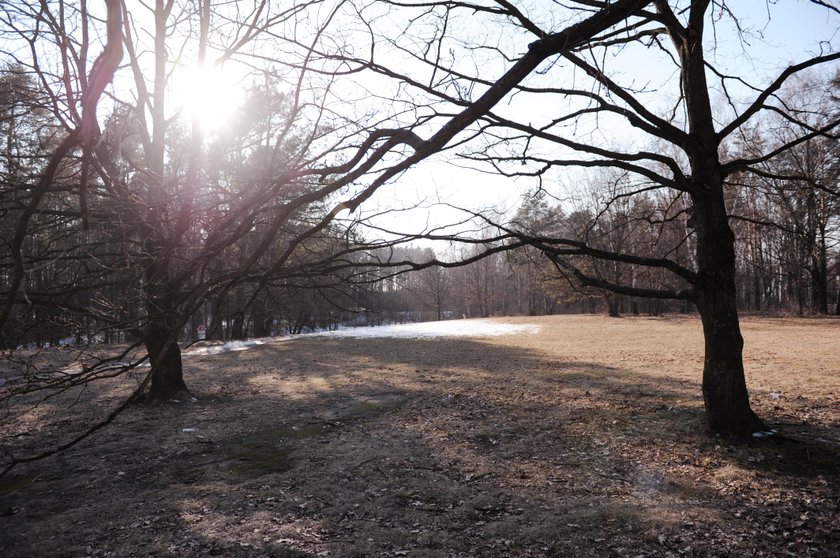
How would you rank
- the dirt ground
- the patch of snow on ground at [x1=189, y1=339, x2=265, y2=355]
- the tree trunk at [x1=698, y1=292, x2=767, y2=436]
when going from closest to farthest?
the dirt ground
the tree trunk at [x1=698, y1=292, x2=767, y2=436]
the patch of snow on ground at [x1=189, y1=339, x2=265, y2=355]

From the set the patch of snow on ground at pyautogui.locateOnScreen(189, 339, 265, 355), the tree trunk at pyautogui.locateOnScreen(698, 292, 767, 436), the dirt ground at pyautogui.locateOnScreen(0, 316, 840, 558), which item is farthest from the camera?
the patch of snow on ground at pyautogui.locateOnScreen(189, 339, 265, 355)

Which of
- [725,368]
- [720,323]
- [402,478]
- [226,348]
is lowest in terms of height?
[402,478]

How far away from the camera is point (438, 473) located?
220 inches

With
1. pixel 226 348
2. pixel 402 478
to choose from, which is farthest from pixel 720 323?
pixel 226 348

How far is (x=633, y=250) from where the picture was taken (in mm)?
34719

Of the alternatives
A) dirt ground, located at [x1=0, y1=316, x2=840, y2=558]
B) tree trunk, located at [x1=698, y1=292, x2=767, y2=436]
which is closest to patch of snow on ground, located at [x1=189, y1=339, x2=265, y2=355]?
dirt ground, located at [x1=0, y1=316, x2=840, y2=558]

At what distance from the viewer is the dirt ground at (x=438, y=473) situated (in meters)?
4.04

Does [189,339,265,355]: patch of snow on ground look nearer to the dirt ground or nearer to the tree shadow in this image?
the dirt ground

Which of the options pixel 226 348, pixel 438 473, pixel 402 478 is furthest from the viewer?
pixel 226 348

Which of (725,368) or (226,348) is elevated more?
(725,368)

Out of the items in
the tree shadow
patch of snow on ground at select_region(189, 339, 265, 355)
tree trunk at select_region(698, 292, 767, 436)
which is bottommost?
the tree shadow

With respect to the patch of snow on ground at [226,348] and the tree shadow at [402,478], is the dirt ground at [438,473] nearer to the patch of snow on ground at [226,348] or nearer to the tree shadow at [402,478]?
the tree shadow at [402,478]

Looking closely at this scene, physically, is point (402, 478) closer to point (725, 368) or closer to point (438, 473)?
point (438, 473)

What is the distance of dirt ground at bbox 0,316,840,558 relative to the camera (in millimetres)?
4043
